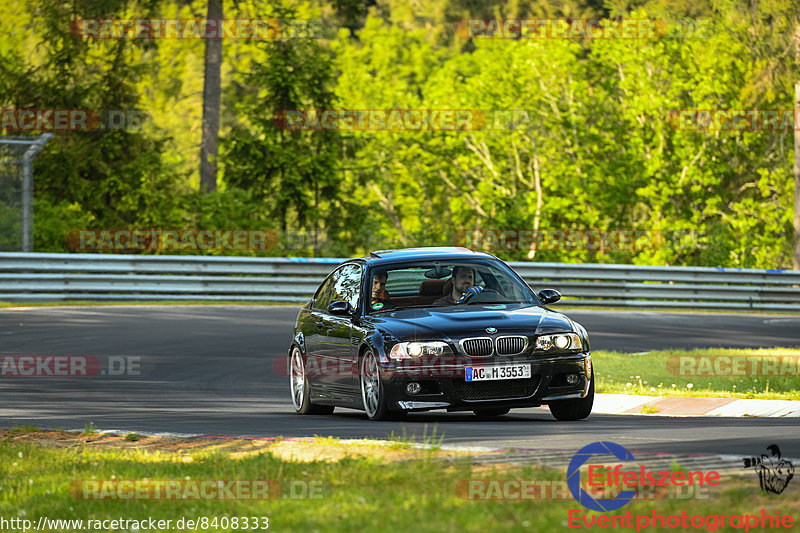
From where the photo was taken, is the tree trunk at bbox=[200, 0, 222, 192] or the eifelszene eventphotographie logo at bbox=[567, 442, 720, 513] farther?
the tree trunk at bbox=[200, 0, 222, 192]

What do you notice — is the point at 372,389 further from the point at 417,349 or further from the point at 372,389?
the point at 417,349

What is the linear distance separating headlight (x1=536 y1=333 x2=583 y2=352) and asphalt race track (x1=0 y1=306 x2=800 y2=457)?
24.9 inches

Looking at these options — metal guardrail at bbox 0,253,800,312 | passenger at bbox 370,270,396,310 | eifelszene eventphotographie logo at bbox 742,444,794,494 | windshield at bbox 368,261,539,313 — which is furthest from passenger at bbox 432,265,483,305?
metal guardrail at bbox 0,253,800,312

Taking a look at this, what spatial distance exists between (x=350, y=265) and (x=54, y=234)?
17929mm

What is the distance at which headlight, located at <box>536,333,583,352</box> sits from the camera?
1065 centimetres

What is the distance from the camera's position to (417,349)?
10586mm

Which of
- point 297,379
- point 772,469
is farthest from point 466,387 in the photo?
point 772,469

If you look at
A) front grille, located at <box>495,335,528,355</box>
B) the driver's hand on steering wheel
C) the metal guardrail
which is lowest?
the metal guardrail

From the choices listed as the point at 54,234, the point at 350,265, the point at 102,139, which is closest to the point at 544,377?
the point at 350,265

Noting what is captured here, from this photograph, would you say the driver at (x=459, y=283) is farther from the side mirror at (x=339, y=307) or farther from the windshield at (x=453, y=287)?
the side mirror at (x=339, y=307)

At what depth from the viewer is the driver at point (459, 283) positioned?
11.9 meters

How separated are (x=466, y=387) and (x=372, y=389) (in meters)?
0.94

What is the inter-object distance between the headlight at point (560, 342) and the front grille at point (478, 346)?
423 mm

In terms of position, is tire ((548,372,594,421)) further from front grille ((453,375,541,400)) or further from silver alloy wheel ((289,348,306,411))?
silver alloy wheel ((289,348,306,411))
